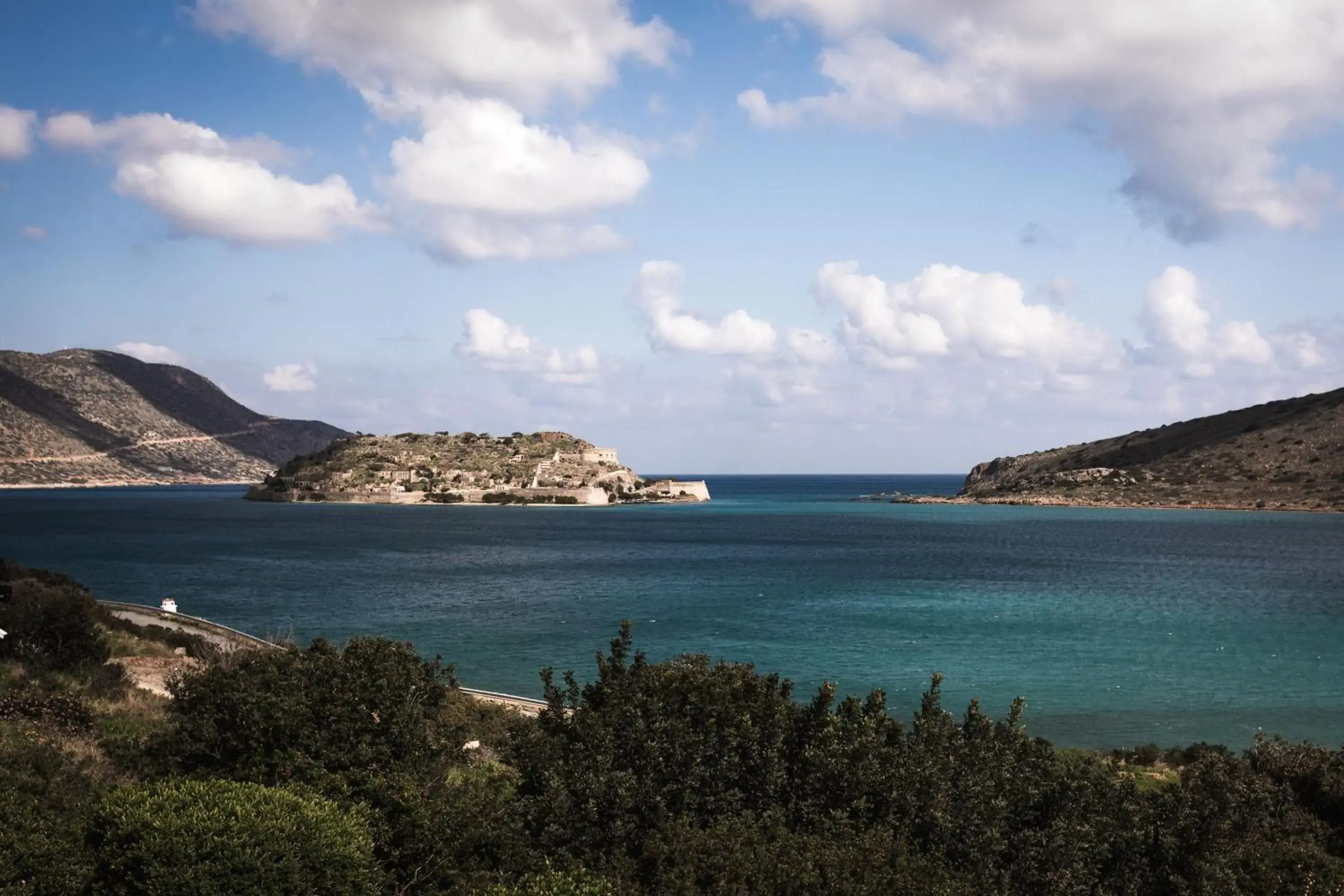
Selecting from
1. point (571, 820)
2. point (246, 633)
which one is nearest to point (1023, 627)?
point (246, 633)

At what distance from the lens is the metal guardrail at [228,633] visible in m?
32.4

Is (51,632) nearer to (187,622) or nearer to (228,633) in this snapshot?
(228,633)

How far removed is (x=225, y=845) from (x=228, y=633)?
116 ft

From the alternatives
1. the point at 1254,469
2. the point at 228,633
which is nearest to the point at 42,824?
the point at 228,633

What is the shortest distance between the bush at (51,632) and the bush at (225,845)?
734 inches

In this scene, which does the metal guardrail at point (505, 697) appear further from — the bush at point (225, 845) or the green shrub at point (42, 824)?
the bush at point (225, 845)

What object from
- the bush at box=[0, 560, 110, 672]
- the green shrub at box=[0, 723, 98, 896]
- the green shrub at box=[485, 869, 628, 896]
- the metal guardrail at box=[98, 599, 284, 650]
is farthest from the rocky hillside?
the green shrub at box=[0, 723, 98, 896]

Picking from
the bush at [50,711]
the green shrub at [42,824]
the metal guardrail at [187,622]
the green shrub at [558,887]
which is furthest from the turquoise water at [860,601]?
the green shrub at [558,887]

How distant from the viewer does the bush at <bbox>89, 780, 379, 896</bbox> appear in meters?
10.4

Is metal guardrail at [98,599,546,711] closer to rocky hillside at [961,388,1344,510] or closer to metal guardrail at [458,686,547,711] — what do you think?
metal guardrail at [458,686,547,711]

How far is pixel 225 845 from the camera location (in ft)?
34.8

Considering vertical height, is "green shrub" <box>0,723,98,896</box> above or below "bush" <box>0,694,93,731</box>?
above

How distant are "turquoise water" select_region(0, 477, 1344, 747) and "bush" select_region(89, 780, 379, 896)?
25378 mm

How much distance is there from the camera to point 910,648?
46062 mm
